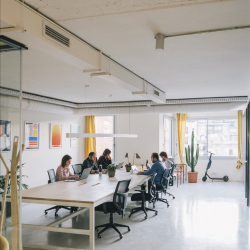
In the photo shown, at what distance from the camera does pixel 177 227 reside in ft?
19.0

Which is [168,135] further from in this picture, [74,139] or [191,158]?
Result: [74,139]

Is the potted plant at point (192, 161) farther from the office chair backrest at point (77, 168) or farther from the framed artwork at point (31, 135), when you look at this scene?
the framed artwork at point (31, 135)

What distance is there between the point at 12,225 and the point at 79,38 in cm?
226

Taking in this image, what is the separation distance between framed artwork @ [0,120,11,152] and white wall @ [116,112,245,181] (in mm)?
8489

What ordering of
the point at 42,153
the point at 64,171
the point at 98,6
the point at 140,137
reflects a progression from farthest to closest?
1. the point at 140,137
2. the point at 42,153
3. the point at 64,171
4. the point at 98,6

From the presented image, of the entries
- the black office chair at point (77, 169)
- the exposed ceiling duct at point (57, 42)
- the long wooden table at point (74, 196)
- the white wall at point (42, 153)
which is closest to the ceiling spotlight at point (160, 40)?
the exposed ceiling duct at point (57, 42)

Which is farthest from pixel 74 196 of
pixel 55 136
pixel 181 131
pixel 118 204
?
pixel 181 131

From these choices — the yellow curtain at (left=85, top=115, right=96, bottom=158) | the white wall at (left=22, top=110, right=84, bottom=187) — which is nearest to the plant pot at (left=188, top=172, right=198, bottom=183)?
the yellow curtain at (left=85, top=115, right=96, bottom=158)

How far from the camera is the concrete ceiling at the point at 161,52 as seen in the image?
10.0ft

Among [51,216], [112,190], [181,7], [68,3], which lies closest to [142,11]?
[181,7]

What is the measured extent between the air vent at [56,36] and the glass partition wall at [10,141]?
13.1 inches

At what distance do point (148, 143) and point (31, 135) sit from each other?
14.5 ft

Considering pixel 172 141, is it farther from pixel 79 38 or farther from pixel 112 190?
pixel 79 38

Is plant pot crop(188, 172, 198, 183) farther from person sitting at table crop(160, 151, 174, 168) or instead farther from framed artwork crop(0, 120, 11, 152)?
framed artwork crop(0, 120, 11, 152)
